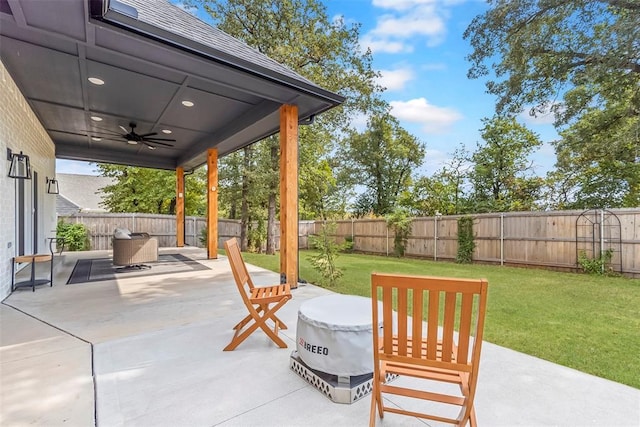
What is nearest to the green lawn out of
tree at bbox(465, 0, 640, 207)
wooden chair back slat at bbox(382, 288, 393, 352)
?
wooden chair back slat at bbox(382, 288, 393, 352)

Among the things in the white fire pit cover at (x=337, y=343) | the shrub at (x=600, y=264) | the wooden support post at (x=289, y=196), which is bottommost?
the shrub at (x=600, y=264)

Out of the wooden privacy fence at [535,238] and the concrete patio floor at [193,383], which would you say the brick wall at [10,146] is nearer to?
the concrete patio floor at [193,383]

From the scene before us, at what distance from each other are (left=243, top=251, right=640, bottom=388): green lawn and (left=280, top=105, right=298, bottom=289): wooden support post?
3.56 feet

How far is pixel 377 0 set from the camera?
8.65 meters

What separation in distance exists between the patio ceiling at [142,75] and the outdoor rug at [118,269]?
312cm

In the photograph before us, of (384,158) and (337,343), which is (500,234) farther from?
(384,158)

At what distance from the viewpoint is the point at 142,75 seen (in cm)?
459

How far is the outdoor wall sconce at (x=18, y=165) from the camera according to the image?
4.61 meters

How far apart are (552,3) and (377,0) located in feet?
14.1

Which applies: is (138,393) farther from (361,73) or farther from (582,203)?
(582,203)

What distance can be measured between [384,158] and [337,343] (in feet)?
61.6

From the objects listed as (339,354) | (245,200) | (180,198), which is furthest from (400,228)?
(339,354)

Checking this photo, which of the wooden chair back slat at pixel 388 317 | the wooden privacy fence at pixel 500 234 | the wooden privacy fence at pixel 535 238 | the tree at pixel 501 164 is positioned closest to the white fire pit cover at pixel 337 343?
the wooden chair back slat at pixel 388 317

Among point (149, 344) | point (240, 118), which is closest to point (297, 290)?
point (149, 344)
